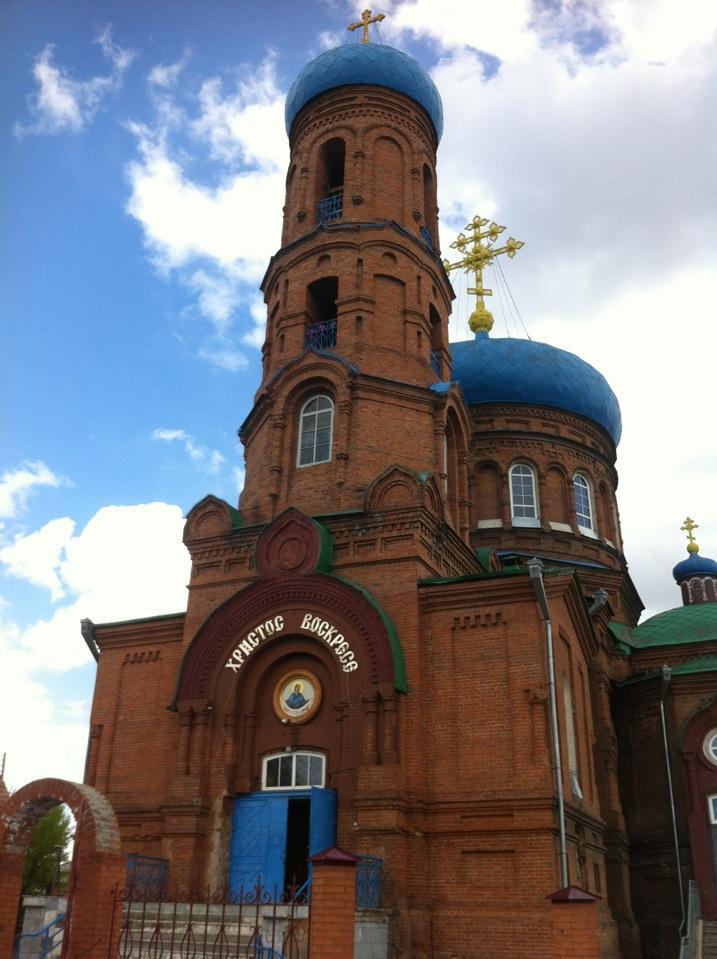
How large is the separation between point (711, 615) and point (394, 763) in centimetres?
1133

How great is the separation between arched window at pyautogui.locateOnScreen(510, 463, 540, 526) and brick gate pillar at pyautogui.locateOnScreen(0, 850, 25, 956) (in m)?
16.0

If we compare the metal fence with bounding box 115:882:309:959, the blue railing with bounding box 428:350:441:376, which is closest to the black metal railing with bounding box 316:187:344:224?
the blue railing with bounding box 428:350:441:376

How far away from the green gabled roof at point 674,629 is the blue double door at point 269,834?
31.3ft

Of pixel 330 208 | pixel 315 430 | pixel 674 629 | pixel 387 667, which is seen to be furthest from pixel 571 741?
pixel 330 208

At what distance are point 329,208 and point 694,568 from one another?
513 inches

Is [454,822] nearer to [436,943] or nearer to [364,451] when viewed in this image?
[436,943]

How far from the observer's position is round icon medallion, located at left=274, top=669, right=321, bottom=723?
13.2 meters

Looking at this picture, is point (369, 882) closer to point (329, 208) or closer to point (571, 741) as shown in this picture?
point (571, 741)

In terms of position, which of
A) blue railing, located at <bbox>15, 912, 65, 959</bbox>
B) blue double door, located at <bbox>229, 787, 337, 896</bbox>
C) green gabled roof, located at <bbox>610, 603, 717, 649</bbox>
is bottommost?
blue railing, located at <bbox>15, 912, 65, 959</bbox>

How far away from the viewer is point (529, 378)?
23.6m

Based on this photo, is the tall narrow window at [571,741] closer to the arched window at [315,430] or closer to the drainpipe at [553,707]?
the drainpipe at [553,707]

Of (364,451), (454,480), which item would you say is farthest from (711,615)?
(364,451)

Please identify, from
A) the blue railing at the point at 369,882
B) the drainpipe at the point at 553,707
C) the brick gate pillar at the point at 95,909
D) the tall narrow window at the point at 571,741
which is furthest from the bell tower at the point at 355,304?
the brick gate pillar at the point at 95,909

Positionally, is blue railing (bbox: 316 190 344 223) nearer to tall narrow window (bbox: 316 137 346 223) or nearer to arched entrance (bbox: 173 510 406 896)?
tall narrow window (bbox: 316 137 346 223)
